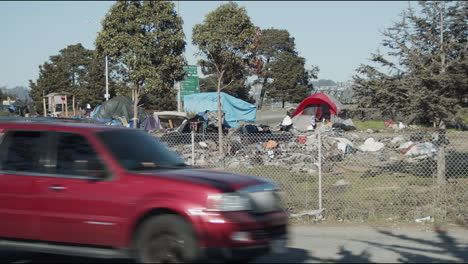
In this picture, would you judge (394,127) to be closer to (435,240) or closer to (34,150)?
(435,240)

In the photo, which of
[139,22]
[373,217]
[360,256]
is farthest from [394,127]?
[360,256]

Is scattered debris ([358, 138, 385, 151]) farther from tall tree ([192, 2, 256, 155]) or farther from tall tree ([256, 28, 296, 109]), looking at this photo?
tall tree ([256, 28, 296, 109])

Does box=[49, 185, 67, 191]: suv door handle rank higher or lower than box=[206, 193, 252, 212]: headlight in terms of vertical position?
higher

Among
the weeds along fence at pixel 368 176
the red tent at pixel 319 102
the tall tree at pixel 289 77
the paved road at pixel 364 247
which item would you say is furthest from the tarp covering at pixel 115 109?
the tall tree at pixel 289 77

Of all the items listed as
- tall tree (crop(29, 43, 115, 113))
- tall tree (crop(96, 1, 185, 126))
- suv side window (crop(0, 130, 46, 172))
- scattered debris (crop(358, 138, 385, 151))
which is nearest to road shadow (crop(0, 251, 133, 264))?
suv side window (crop(0, 130, 46, 172))

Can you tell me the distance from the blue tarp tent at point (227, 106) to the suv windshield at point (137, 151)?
27.2m

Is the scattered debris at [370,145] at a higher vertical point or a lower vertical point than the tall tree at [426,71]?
lower

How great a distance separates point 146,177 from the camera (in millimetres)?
5844

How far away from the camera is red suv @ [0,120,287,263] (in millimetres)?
5516

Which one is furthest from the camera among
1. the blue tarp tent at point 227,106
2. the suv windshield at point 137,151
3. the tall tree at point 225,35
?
the blue tarp tent at point 227,106

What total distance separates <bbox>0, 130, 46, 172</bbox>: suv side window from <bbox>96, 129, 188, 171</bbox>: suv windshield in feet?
2.63

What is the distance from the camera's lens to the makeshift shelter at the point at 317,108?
3344 cm

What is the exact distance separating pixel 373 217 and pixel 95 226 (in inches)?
244

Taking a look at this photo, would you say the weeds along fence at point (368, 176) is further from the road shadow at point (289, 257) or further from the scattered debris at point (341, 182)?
the road shadow at point (289, 257)
